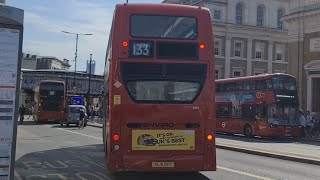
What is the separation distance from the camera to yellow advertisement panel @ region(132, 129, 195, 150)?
10.8 meters

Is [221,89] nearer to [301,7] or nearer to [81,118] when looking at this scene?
[81,118]

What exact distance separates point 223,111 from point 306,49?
45.7ft

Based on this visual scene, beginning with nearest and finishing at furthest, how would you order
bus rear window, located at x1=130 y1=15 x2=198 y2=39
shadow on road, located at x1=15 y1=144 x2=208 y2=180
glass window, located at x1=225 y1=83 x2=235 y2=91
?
1. bus rear window, located at x1=130 y1=15 x2=198 y2=39
2. shadow on road, located at x1=15 y1=144 x2=208 y2=180
3. glass window, located at x1=225 y1=83 x2=235 y2=91

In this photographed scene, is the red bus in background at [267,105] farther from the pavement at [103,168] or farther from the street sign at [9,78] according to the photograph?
the street sign at [9,78]

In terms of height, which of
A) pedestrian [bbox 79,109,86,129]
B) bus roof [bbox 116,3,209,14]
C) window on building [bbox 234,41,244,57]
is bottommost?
pedestrian [bbox 79,109,86,129]

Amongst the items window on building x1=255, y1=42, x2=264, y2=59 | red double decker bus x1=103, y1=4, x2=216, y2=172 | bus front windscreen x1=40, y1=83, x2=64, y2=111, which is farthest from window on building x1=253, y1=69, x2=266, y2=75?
red double decker bus x1=103, y1=4, x2=216, y2=172

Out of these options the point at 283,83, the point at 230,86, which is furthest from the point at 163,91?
the point at 230,86

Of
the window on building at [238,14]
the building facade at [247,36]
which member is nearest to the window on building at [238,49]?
the building facade at [247,36]

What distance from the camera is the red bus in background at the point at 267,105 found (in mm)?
30859

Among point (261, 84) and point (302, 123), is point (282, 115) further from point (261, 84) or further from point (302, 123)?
point (302, 123)

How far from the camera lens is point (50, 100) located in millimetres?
45500

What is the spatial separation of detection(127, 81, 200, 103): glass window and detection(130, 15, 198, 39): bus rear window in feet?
3.39

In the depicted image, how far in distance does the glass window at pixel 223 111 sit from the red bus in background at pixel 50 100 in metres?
15.8

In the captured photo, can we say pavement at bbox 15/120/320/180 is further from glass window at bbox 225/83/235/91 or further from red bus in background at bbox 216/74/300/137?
glass window at bbox 225/83/235/91
